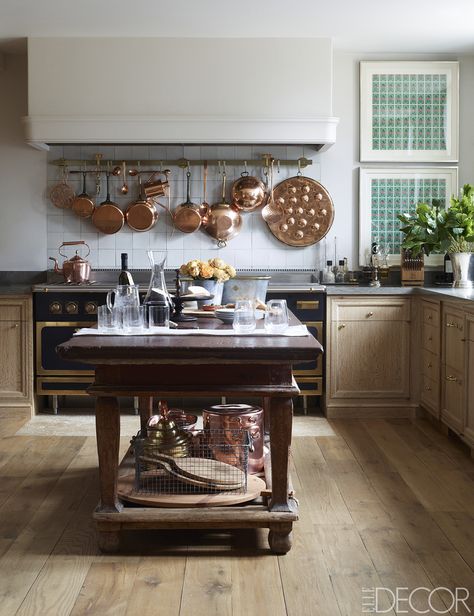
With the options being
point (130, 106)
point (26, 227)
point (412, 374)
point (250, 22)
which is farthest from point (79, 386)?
point (250, 22)

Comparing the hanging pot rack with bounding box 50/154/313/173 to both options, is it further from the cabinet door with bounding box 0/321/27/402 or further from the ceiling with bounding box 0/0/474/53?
the cabinet door with bounding box 0/321/27/402

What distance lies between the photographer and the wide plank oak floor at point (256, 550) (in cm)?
260

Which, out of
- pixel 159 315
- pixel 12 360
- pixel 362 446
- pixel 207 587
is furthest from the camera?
pixel 12 360

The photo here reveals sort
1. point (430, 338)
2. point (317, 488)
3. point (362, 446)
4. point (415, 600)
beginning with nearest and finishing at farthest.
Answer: point (415, 600), point (317, 488), point (362, 446), point (430, 338)

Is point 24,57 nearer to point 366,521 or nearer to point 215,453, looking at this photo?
point 215,453

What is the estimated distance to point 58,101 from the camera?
17.7 ft

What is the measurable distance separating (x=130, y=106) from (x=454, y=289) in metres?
2.45

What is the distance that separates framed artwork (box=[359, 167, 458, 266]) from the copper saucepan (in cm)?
120

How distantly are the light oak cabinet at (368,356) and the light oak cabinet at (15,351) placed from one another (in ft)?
6.62

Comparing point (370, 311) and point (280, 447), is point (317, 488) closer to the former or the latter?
point (280, 447)

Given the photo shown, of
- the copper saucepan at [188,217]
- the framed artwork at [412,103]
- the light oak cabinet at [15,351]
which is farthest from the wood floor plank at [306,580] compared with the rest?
the framed artwork at [412,103]

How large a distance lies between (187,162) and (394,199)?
1.54 meters

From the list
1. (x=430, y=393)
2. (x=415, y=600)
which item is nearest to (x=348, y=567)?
(x=415, y=600)

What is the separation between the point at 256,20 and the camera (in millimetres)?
5035
